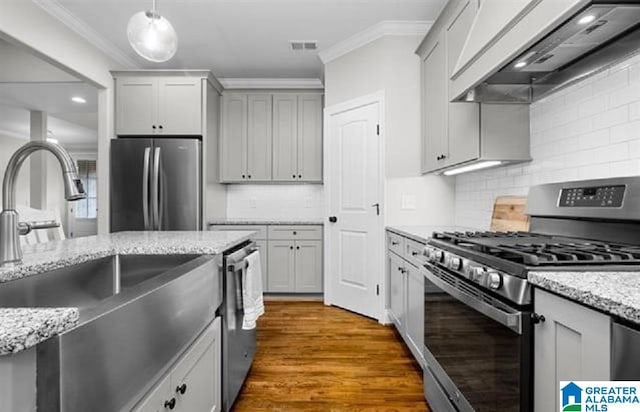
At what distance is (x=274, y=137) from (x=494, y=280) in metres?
3.80

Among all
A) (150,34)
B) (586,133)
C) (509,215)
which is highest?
(150,34)

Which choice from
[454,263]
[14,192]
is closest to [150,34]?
[14,192]

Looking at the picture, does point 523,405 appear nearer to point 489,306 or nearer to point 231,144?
point 489,306

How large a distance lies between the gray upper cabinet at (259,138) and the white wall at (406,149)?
5.83 feet

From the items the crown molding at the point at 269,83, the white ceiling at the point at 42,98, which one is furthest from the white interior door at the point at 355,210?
the white ceiling at the point at 42,98

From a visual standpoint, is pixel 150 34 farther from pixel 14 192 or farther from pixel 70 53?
pixel 70 53

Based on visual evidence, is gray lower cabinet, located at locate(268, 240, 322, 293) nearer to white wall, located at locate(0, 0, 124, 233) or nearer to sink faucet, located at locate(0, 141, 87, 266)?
white wall, located at locate(0, 0, 124, 233)

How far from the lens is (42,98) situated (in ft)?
17.2

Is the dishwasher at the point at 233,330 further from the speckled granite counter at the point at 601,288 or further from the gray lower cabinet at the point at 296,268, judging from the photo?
the gray lower cabinet at the point at 296,268

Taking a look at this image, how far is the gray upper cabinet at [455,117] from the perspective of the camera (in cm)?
221

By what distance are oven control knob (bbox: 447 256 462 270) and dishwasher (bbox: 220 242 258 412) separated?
1.06 metres

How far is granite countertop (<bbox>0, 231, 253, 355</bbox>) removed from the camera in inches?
20.9

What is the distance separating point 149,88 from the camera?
3.99 m

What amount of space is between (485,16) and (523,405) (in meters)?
1.68
